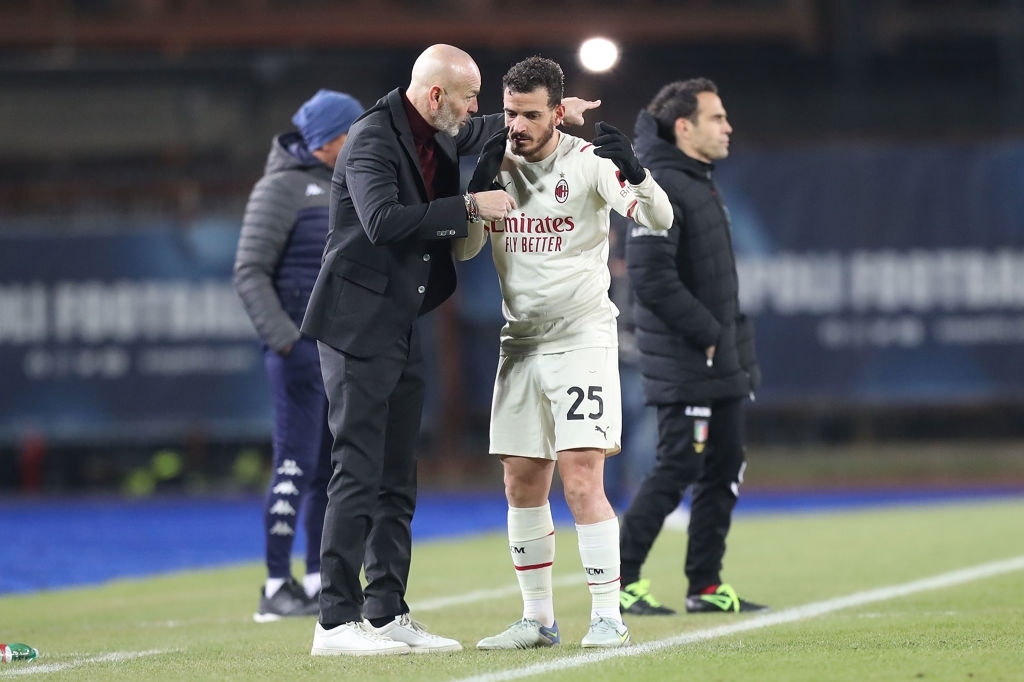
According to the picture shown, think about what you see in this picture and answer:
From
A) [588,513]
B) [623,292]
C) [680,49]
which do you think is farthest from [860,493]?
[588,513]

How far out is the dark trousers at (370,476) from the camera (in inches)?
212

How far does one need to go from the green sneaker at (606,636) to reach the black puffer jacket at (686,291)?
168 centimetres

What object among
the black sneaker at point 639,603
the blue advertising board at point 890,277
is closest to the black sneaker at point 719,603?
the black sneaker at point 639,603

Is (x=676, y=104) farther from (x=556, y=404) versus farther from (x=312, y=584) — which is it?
(x=312, y=584)

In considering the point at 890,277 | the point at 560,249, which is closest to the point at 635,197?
the point at 560,249

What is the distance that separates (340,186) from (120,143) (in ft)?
52.9

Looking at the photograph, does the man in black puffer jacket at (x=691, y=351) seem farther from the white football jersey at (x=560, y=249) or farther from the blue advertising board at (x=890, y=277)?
the blue advertising board at (x=890, y=277)

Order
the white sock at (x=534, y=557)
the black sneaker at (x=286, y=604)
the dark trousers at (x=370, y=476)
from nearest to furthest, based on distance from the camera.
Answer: the dark trousers at (x=370, y=476)
the white sock at (x=534, y=557)
the black sneaker at (x=286, y=604)

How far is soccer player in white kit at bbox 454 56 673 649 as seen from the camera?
545cm

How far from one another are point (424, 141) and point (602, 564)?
1.57 metres

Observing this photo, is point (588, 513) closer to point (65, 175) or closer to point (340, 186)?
point (340, 186)

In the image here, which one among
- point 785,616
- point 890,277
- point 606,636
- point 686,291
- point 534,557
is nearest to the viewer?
point 606,636

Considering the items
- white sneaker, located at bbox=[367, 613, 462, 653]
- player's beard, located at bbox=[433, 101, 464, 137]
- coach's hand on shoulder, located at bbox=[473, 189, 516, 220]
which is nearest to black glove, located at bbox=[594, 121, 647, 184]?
coach's hand on shoulder, located at bbox=[473, 189, 516, 220]

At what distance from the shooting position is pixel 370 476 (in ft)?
17.8
